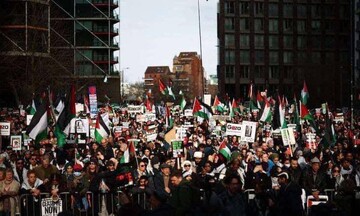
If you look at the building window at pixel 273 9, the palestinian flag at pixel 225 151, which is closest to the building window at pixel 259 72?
the building window at pixel 273 9

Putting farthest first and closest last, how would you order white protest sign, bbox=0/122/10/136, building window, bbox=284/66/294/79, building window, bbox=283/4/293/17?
building window, bbox=284/66/294/79, building window, bbox=283/4/293/17, white protest sign, bbox=0/122/10/136

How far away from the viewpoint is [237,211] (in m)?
10.0

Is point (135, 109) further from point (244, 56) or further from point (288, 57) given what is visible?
point (288, 57)

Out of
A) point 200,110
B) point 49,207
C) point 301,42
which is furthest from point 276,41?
point 49,207

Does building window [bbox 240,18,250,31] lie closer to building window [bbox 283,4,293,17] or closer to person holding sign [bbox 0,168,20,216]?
building window [bbox 283,4,293,17]

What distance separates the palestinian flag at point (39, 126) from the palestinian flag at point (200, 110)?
12.9 m

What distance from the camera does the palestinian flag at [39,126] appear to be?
1783 centimetres

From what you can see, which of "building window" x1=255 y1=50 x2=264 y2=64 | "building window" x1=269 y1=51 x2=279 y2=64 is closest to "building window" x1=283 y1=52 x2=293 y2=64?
"building window" x1=269 y1=51 x2=279 y2=64

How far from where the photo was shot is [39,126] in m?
18.0

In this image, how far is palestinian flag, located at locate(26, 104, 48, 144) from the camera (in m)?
17.8

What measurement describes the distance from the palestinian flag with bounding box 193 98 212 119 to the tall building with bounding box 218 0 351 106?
69662 mm

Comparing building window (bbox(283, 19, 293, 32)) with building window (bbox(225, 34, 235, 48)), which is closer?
building window (bbox(225, 34, 235, 48))

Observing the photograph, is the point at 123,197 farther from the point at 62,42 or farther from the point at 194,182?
the point at 62,42

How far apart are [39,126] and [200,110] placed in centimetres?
1339
